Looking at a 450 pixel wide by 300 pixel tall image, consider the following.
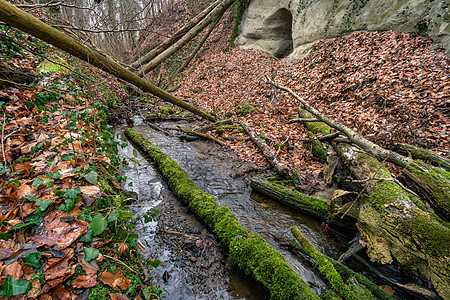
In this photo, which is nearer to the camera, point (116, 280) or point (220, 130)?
point (116, 280)

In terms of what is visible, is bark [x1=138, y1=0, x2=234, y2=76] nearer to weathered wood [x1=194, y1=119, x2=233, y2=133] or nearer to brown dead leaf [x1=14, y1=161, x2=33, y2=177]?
weathered wood [x1=194, y1=119, x2=233, y2=133]

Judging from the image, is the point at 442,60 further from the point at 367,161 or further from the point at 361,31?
the point at 367,161

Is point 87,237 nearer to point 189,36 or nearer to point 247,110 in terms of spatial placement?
point 247,110

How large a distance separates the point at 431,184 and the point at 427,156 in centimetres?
99

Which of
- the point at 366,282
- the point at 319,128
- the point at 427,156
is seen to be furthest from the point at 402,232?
the point at 319,128

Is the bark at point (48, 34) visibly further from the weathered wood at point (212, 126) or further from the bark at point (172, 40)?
the bark at point (172, 40)

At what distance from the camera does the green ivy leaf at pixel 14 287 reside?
118 centimetres

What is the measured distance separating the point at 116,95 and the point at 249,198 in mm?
7854

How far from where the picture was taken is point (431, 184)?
9.52 ft

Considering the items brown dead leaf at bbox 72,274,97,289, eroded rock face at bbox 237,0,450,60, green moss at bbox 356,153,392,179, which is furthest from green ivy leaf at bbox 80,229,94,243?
eroded rock face at bbox 237,0,450,60

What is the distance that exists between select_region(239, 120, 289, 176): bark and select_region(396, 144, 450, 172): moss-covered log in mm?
2419

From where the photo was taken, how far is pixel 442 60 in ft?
18.2

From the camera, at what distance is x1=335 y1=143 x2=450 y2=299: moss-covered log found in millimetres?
2244

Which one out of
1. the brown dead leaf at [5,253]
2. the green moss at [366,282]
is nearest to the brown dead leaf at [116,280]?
the brown dead leaf at [5,253]
